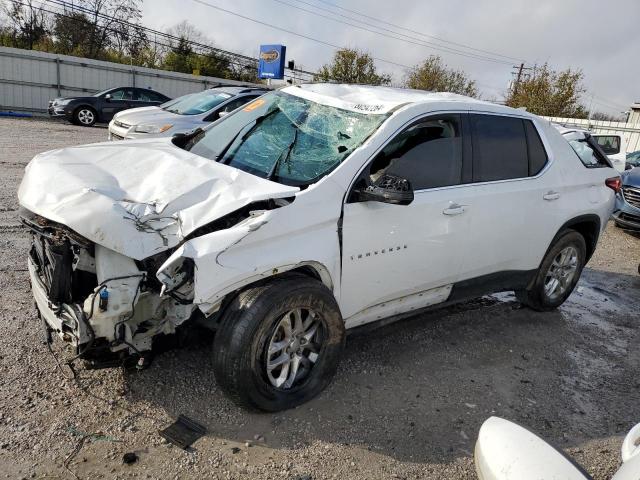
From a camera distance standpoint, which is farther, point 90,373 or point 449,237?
point 449,237

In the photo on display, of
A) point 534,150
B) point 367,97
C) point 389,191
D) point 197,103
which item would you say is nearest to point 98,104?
point 197,103

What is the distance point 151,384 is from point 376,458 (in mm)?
1449

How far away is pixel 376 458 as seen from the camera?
2850 mm

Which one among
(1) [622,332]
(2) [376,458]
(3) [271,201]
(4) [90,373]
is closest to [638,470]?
(2) [376,458]

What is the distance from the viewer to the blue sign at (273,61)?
107 feet

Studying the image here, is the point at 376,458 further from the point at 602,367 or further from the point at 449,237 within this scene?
the point at 602,367

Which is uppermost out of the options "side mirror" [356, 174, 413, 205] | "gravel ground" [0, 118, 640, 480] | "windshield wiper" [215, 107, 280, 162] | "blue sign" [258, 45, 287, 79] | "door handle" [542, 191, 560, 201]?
"blue sign" [258, 45, 287, 79]

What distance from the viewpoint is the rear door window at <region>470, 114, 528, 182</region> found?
3.98 m

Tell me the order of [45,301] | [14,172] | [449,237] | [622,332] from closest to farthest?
[45,301], [449,237], [622,332], [14,172]

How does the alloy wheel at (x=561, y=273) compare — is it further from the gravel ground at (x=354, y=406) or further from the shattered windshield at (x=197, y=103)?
the shattered windshield at (x=197, y=103)

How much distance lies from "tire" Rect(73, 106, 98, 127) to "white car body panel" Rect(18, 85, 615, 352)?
15459mm

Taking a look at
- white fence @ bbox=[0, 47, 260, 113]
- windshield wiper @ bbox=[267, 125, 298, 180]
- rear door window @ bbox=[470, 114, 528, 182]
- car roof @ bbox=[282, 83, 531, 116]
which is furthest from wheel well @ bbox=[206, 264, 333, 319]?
white fence @ bbox=[0, 47, 260, 113]

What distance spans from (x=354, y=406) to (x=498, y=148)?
2324 millimetres

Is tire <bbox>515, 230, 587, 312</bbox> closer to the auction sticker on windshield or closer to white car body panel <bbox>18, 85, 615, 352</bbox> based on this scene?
white car body panel <bbox>18, 85, 615, 352</bbox>
